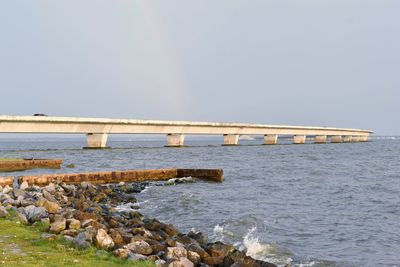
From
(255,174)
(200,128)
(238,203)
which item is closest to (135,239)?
(238,203)

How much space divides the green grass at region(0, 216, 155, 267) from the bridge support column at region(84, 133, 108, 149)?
71836 millimetres

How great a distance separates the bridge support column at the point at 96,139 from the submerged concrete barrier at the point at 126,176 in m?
47.0

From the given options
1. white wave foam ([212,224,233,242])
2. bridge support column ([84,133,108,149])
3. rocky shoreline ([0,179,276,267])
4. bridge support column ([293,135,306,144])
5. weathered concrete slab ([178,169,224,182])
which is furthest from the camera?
bridge support column ([293,135,306,144])

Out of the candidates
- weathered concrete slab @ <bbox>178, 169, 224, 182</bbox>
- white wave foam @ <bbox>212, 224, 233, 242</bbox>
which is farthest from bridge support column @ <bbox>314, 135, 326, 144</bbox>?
white wave foam @ <bbox>212, 224, 233, 242</bbox>

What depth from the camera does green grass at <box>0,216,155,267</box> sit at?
32.3ft

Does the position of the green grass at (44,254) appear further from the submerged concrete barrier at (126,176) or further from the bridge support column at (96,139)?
the bridge support column at (96,139)

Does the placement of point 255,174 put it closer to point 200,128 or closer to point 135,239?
point 135,239

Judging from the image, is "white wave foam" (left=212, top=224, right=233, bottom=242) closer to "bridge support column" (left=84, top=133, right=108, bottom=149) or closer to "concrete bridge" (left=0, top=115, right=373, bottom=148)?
"concrete bridge" (left=0, top=115, right=373, bottom=148)

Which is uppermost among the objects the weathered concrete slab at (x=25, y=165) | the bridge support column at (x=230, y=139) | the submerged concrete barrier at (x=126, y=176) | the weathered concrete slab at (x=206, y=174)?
the bridge support column at (x=230, y=139)

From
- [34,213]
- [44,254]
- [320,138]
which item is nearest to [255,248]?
[44,254]

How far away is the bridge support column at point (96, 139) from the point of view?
83.4 m

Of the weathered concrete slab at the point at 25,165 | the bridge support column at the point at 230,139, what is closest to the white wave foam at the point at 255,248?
the weathered concrete slab at the point at 25,165

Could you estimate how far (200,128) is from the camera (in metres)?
102

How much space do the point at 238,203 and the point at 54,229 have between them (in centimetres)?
1377
